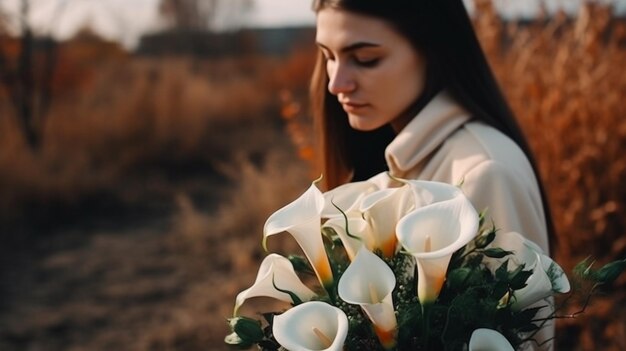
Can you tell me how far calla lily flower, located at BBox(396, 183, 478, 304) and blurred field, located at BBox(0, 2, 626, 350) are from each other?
6.58 ft

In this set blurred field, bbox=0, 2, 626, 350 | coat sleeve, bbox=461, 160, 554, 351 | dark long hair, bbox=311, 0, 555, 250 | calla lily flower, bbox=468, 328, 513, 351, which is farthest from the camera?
blurred field, bbox=0, 2, 626, 350

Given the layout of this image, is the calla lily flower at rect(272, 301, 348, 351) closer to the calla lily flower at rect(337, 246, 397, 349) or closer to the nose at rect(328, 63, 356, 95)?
the calla lily flower at rect(337, 246, 397, 349)

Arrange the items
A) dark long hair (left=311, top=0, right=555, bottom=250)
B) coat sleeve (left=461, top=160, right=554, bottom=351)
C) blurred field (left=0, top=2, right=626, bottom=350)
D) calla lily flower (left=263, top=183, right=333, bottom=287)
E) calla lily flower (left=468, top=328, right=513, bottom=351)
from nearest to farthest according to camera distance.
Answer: calla lily flower (left=468, top=328, right=513, bottom=351) → calla lily flower (left=263, top=183, right=333, bottom=287) → coat sleeve (left=461, top=160, right=554, bottom=351) → dark long hair (left=311, top=0, right=555, bottom=250) → blurred field (left=0, top=2, right=626, bottom=350)

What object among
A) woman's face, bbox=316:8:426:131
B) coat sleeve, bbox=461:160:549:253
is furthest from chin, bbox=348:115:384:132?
coat sleeve, bbox=461:160:549:253

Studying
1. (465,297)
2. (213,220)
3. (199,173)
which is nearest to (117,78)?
(199,173)

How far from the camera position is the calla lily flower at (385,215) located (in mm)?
1104

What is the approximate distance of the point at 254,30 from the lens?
16812 mm

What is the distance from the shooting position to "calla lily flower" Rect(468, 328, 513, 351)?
0.97 m

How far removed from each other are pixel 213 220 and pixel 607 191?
3.40 metres

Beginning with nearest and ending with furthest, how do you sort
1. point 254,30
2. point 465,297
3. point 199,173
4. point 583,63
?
point 465,297, point 583,63, point 199,173, point 254,30

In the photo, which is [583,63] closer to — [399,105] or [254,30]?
[399,105]

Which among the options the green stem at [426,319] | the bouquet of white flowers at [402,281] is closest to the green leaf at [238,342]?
the bouquet of white flowers at [402,281]

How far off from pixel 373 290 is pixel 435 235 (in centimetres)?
11

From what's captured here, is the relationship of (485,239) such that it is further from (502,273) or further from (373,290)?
(373,290)
